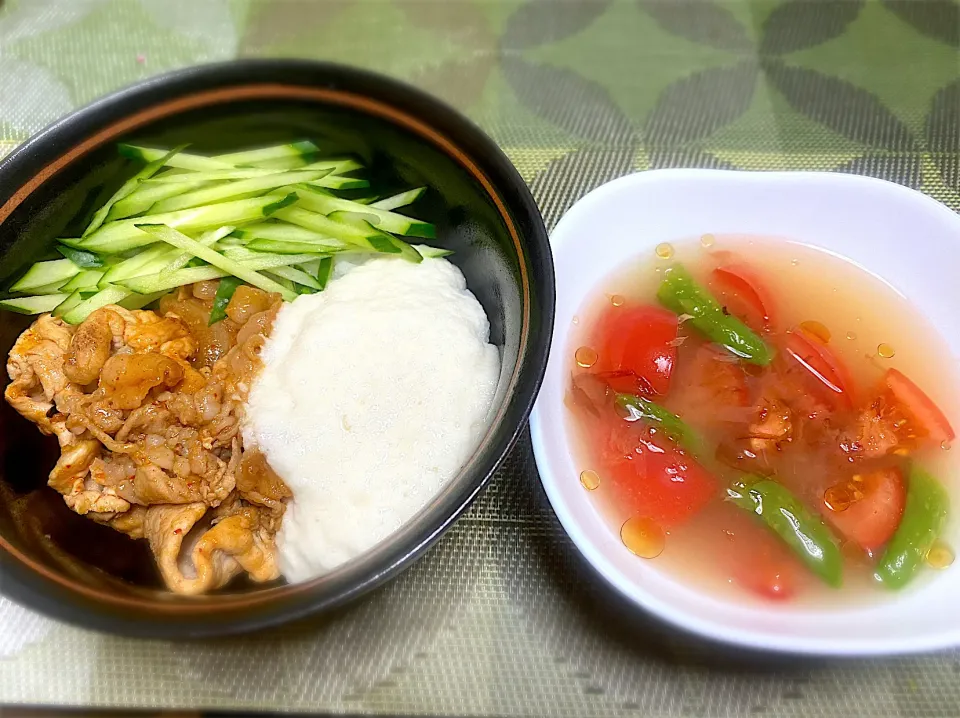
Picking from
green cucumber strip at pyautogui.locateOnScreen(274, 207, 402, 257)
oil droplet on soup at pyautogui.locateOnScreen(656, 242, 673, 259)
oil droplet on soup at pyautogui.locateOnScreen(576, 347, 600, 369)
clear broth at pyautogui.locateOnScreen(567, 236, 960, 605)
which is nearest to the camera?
clear broth at pyautogui.locateOnScreen(567, 236, 960, 605)

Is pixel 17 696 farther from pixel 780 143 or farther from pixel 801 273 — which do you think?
pixel 780 143

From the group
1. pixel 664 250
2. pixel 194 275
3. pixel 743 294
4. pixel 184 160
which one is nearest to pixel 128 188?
pixel 184 160

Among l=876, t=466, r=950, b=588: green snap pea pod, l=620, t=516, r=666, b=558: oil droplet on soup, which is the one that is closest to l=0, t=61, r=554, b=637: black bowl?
l=620, t=516, r=666, b=558: oil droplet on soup

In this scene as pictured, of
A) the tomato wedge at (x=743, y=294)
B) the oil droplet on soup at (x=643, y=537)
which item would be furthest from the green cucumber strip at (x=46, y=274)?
the tomato wedge at (x=743, y=294)

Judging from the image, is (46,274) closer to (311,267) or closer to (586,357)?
(311,267)

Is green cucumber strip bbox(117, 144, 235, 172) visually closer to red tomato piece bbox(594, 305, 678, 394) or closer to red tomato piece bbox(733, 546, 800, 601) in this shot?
red tomato piece bbox(594, 305, 678, 394)

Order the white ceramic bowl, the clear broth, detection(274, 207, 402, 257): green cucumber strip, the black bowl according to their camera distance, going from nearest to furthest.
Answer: the black bowl
the white ceramic bowl
the clear broth
detection(274, 207, 402, 257): green cucumber strip
